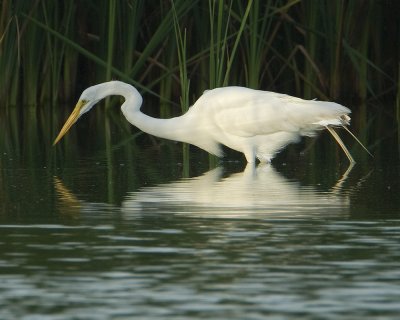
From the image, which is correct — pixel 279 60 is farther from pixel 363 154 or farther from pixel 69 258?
pixel 69 258

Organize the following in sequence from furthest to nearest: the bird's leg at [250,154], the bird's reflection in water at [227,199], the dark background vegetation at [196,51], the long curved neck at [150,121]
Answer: the dark background vegetation at [196,51] → the long curved neck at [150,121] → the bird's leg at [250,154] → the bird's reflection in water at [227,199]

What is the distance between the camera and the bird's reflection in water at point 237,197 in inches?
263

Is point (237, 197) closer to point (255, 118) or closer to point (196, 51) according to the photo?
point (255, 118)

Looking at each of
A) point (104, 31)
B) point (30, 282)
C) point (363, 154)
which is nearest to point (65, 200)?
point (30, 282)

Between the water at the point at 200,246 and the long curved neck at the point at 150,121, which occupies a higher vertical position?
the long curved neck at the point at 150,121

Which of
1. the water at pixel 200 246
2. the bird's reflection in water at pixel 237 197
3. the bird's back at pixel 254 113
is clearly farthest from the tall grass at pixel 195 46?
the water at pixel 200 246

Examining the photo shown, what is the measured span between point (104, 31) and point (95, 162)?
6090 millimetres

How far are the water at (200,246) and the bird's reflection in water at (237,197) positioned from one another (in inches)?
0.4

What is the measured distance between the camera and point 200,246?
18.1ft

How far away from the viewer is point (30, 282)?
475 centimetres

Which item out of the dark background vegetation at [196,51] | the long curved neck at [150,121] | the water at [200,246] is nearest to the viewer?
the water at [200,246]

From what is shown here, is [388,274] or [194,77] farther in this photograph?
[194,77]

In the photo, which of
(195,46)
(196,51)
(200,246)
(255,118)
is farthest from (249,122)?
(195,46)

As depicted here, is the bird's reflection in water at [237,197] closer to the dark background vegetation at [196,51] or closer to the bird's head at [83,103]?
the bird's head at [83,103]
